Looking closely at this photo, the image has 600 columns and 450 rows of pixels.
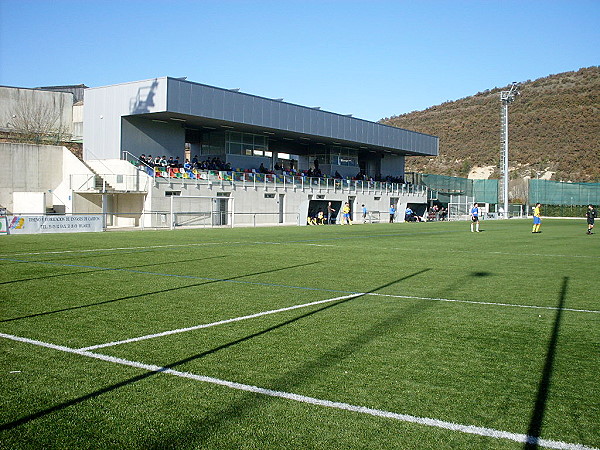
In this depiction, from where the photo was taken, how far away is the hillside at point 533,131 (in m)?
103

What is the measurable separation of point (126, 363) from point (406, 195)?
2661 inches

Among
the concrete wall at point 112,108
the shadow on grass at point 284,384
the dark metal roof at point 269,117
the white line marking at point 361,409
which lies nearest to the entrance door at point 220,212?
the dark metal roof at point 269,117

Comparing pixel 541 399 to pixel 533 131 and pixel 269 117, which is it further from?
pixel 533 131

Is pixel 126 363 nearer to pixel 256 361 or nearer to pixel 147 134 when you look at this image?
Result: pixel 256 361

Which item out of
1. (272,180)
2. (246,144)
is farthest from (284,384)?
(246,144)

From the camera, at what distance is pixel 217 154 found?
53969 millimetres

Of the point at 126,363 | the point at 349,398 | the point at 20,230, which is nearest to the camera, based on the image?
the point at 349,398

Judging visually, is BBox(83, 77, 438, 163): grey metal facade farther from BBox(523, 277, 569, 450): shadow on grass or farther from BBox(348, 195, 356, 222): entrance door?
BBox(523, 277, 569, 450): shadow on grass

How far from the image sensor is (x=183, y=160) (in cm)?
4934

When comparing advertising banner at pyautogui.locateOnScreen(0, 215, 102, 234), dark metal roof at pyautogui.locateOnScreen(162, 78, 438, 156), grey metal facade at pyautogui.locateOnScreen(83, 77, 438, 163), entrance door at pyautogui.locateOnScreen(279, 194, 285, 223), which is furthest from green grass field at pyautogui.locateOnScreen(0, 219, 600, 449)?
entrance door at pyautogui.locateOnScreen(279, 194, 285, 223)

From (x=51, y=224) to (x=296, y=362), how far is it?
27.3 meters

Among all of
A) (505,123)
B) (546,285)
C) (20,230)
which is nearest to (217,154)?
(20,230)

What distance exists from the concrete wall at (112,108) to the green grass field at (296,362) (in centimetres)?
3278

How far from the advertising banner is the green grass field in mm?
17180
